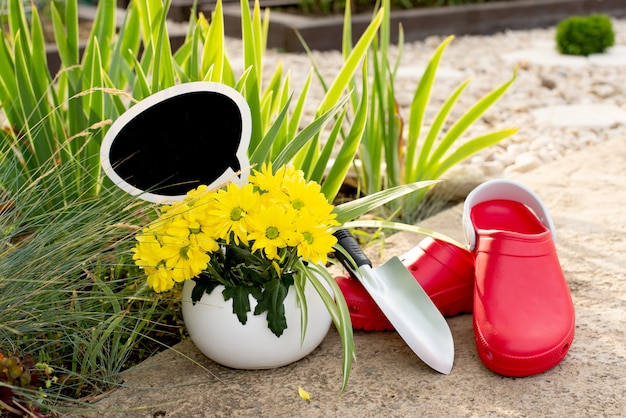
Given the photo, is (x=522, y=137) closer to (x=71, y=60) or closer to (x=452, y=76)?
(x=452, y=76)

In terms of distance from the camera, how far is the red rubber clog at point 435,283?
1.58 metres

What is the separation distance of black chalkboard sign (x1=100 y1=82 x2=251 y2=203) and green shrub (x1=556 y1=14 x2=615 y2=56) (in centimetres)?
350

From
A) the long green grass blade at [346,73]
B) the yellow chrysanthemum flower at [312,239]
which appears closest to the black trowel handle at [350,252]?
the yellow chrysanthemum flower at [312,239]

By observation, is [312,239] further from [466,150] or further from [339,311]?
[466,150]

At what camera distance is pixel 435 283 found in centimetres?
162

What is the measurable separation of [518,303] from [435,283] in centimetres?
21

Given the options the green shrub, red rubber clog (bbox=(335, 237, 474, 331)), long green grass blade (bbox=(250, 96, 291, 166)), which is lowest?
the green shrub

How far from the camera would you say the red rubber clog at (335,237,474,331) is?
1.58 meters

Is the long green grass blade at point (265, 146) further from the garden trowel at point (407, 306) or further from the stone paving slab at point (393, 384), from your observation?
the stone paving slab at point (393, 384)

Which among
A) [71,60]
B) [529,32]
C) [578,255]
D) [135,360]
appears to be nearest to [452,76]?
[529,32]

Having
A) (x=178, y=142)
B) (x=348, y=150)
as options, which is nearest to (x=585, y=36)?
(x=348, y=150)

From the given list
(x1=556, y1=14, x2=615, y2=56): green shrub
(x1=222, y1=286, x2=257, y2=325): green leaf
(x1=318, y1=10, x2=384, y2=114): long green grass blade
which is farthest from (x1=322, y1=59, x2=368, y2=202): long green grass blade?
(x1=556, y1=14, x2=615, y2=56): green shrub

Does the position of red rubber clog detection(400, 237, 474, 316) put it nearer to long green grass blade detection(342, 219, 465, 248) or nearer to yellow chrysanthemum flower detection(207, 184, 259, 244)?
long green grass blade detection(342, 219, 465, 248)

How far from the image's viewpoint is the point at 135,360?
1564 millimetres
